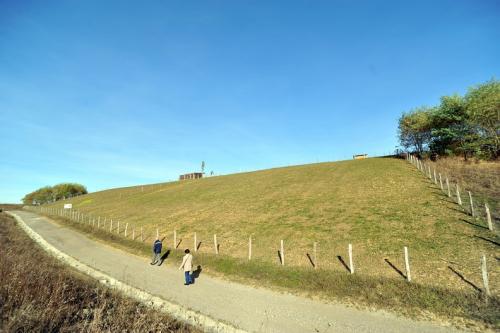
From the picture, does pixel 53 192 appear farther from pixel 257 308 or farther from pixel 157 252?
pixel 257 308

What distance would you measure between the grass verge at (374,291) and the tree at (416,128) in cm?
5047

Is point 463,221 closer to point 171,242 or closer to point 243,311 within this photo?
point 243,311

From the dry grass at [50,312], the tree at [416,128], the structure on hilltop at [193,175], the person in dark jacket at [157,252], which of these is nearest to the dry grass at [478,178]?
the tree at [416,128]

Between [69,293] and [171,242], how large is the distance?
21.3 metres

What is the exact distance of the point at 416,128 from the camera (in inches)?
2277

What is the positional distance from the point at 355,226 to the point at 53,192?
185242 millimetres

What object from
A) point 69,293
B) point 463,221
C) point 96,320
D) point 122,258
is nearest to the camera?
point 96,320

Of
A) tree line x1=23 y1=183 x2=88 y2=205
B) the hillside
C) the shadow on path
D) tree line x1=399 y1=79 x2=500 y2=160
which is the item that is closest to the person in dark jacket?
the shadow on path

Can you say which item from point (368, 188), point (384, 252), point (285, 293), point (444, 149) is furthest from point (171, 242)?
point (444, 149)

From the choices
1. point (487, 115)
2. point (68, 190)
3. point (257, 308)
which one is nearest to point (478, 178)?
point (487, 115)

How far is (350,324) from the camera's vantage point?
450 inches

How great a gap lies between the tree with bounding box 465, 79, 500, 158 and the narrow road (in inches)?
1793

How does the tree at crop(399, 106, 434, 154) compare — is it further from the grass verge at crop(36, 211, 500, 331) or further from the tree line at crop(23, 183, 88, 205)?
the tree line at crop(23, 183, 88, 205)

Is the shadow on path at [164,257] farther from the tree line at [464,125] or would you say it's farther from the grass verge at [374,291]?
the tree line at [464,125]
